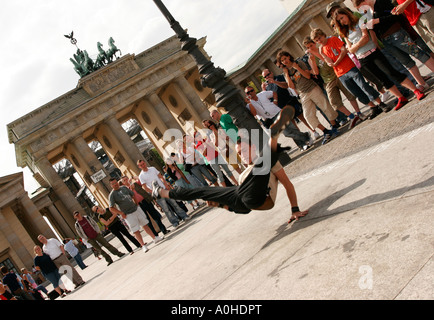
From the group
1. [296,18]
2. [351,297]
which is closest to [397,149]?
[351,297]

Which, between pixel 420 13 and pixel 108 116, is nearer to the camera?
pixel 420 13

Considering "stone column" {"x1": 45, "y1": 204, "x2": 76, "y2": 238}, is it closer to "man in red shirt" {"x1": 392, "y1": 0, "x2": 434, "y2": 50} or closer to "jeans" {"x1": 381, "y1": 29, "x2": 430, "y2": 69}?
"jeans" {"x1": 381, "y1": 29, "x2": 430, "y2": 69}

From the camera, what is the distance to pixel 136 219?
981cm

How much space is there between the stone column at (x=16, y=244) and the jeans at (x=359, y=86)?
93.8ft

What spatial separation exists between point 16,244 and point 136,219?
78.4ft

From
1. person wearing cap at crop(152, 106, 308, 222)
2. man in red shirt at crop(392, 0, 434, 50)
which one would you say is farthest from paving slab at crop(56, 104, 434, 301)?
man in red shirt at crop(392, 0, 434, 50)

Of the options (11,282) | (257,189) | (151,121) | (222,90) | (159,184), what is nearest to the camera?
(257,189)

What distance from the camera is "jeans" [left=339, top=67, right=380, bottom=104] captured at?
6.77m

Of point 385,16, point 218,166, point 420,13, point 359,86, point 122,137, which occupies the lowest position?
point 359,86

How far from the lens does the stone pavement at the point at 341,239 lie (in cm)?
240

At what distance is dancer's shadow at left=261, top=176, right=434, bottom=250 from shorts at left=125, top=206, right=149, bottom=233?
19.4ft

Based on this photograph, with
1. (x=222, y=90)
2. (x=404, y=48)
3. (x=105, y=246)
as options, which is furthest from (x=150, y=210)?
(x=404, y=48)

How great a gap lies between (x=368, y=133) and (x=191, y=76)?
45.2m

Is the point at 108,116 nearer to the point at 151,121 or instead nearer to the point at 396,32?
the point at 151,121
